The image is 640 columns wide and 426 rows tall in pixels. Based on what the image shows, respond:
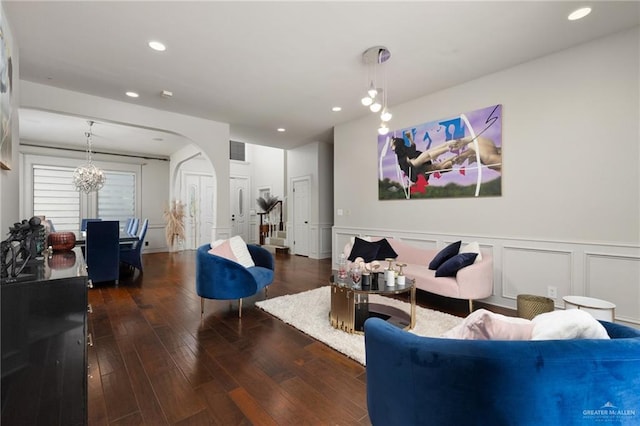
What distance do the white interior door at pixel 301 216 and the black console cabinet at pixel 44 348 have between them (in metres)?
5.84

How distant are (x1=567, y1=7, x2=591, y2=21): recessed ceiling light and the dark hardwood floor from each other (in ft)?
10.0

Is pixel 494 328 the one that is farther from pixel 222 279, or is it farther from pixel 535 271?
pixel 535 271

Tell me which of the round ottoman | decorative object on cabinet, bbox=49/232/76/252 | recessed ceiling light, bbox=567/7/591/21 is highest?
recessed ceiling light, bbox=567/7/591/21

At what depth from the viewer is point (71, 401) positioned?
142 cm

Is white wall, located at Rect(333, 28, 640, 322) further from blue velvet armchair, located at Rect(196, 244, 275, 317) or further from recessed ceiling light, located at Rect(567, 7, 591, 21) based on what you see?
blue velvet armchair, located at Rect(196, 244, 275, 317)

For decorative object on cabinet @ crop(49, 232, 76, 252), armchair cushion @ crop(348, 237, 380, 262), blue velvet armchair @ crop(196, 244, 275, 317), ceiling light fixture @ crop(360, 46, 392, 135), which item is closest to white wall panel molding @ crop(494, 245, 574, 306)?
armchair cushion @ crop(348, 237, 380, 262)

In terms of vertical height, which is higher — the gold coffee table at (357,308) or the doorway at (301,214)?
the doorway at (301,214)

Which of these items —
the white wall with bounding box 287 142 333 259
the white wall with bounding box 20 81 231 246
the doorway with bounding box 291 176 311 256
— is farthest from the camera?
the doorway with bounding box 291 176 311 256

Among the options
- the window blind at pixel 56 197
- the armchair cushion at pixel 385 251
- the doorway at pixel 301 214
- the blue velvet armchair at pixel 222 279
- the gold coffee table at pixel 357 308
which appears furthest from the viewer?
the doorway at pixel 301 214

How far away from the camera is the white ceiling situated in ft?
7.70

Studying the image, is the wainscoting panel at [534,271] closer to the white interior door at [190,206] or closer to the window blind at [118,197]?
the white interior door at [190,206]

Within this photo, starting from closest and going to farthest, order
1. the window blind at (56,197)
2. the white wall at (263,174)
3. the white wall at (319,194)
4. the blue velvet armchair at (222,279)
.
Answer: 1. the blue velvet armchair at (222,279)
2. the window blind at (56,197)
3. the white wall at (319,194)
4. the white wall at (263,174)

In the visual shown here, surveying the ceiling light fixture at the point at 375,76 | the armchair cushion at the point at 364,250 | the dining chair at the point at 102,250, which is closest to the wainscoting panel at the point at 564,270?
the armchair cushion at the point at 364,250

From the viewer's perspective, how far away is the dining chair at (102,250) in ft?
13.7
